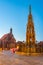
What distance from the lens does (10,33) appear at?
123 metres

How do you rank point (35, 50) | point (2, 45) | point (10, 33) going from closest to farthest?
point (35, 50), point (2, 45), point (10, 33)

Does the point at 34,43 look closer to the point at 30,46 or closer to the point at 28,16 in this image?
the point at 30,46

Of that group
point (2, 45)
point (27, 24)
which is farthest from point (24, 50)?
point (2, 45)

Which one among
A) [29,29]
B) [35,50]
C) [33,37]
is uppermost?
[29,29]

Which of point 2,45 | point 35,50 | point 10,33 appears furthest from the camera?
point 10,33

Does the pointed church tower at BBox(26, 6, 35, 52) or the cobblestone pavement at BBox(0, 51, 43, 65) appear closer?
the cobblestone pavement at BBox(0, 51, 43, 65)

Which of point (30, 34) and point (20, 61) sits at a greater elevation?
point (30, 34)

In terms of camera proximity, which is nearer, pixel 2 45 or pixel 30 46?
pixel 30 46

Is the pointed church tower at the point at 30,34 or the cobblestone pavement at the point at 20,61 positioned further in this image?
the pointed church tower at the point at 30,34

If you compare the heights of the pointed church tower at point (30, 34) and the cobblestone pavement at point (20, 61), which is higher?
the pointed church tower at point (30, 34)

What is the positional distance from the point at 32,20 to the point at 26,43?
12.5 metres

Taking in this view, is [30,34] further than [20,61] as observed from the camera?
Yes

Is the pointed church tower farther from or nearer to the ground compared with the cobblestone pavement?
farther from the ground

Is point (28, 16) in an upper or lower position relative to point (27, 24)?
upper
